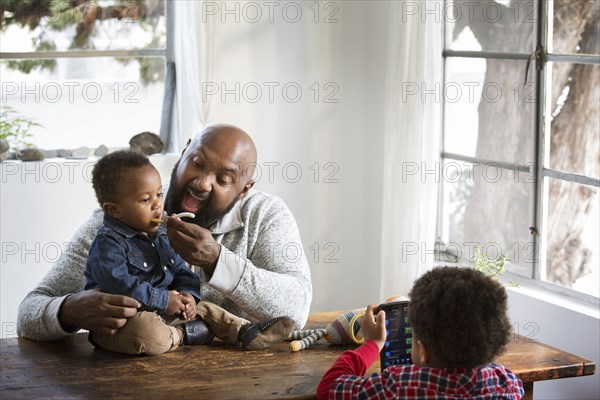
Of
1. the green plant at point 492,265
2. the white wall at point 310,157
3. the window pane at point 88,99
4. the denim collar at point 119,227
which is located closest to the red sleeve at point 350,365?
the denim collar at point 119,227

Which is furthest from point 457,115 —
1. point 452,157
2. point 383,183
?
point 383,183

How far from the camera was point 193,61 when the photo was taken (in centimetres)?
433

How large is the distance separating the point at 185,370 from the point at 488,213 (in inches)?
83.9

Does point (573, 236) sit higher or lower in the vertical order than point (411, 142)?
lower

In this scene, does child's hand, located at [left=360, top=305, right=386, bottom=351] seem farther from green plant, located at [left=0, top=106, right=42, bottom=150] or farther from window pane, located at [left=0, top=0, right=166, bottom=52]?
window pane, located at [left=0, top=0, right=166, bottom=52]

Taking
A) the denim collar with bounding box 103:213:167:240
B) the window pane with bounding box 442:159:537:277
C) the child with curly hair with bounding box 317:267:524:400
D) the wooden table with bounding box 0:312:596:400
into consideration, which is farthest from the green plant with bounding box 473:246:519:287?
the child with curly hair with bounding box 317:267:524:400

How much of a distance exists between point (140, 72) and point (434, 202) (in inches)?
61.0

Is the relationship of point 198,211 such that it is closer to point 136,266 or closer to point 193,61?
point 136,266

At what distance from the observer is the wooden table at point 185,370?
210 centimetres

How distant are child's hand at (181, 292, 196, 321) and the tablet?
524mm

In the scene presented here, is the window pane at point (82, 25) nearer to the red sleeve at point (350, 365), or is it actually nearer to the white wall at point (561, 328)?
the white wall at point (561, 328)

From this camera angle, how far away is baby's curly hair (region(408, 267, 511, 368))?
1.83 metres

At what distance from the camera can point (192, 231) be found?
240 cm

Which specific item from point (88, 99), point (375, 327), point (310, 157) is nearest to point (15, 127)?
point (88, 99)
